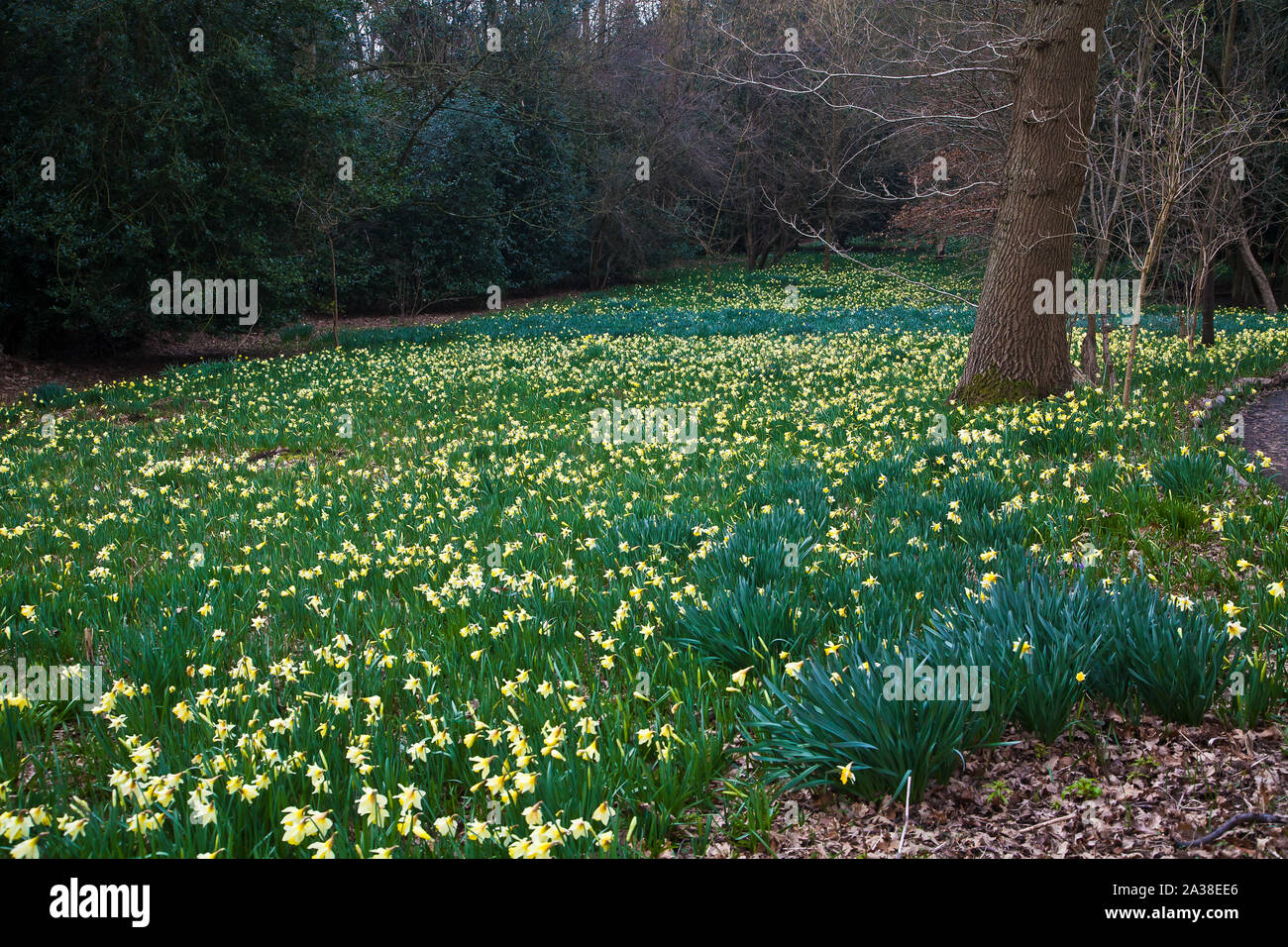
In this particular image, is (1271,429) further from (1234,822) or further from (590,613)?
(590,613)

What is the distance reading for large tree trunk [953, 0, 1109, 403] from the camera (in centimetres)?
770

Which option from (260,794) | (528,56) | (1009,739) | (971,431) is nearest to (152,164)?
(528,56)

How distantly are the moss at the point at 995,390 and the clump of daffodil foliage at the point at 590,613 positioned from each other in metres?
0.27

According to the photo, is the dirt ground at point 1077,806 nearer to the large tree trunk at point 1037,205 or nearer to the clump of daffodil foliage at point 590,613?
the clump of daffodil foliage at point 590,613

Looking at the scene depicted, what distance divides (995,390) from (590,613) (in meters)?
5.83

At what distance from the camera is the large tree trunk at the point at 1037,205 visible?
25.3 feet

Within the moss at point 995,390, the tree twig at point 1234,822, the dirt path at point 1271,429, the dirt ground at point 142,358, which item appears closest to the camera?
the tree twig at point 1234,822

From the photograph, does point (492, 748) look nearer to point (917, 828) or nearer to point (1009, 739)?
point (917, 828)

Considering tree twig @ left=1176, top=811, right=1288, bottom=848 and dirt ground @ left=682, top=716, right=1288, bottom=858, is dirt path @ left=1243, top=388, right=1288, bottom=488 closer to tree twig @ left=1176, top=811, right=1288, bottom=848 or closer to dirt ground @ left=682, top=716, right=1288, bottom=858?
dirt ground @ left=682, top=716, right=1288, bottom=858

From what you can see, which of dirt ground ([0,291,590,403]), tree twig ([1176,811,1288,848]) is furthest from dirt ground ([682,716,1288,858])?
dirt ground ([0,291,590,403])

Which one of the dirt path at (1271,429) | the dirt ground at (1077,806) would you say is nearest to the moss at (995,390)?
the dirt path at (1271,429)

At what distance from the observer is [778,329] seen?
57.2 ft

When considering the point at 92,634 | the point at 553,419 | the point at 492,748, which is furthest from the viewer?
the point at 553,419
